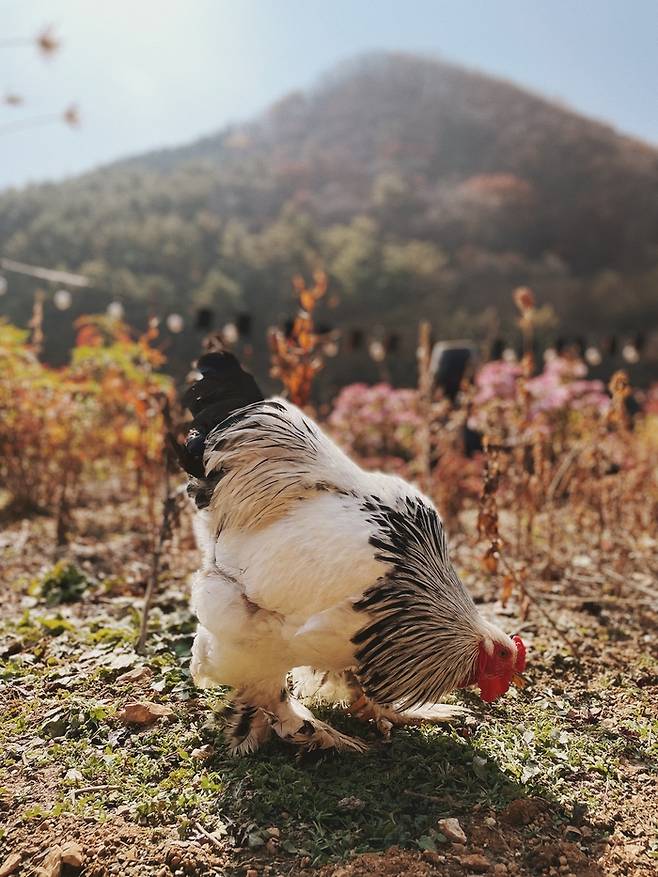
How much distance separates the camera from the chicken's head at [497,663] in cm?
257

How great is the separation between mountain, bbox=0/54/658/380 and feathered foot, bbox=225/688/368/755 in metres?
13.6

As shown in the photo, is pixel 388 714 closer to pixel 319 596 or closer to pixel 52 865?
pixel 319 596

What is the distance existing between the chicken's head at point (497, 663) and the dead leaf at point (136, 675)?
159cm

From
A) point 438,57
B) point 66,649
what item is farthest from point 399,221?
point 66,649

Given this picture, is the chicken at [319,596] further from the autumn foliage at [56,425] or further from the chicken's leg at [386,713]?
the autumn foliage at [56,425]

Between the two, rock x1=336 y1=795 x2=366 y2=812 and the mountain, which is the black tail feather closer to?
rock x1=336 y1=795 x2=366 y2=812

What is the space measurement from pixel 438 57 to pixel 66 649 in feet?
157

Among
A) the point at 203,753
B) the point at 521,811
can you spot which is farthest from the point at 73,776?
the point at 521,811

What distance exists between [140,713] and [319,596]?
3.51ft

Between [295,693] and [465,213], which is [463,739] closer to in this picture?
[295,693]

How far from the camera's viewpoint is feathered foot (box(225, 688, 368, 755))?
266 cm

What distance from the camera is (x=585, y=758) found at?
2701 mm

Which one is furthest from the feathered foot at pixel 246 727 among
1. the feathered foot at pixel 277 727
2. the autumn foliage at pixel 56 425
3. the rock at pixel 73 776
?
the autumn foliage at pixel 56 425

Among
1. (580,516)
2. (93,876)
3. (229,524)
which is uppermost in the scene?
(229,524)
